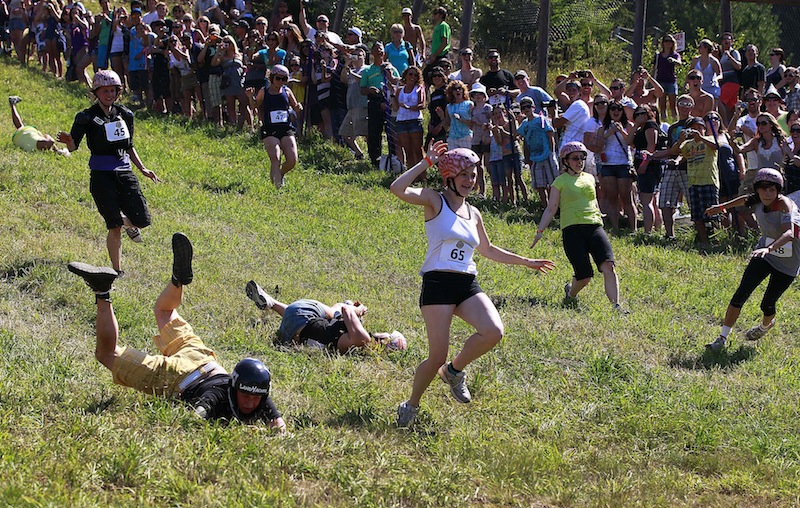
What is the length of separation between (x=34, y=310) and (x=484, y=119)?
27.4ft

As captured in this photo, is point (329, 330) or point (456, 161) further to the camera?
point (329, 330)

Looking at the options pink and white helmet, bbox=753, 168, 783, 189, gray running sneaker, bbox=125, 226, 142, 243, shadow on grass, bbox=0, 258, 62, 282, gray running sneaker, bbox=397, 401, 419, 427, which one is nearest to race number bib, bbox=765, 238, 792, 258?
pink and white helmet, bbox=753, 168, 783, 189

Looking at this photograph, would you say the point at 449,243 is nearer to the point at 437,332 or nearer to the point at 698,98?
the point at 437,332

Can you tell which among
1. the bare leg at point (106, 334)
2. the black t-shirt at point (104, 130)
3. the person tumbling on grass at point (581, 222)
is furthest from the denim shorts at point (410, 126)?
the bare leg at point (106, 334)

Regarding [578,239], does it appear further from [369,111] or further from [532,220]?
[369,111]

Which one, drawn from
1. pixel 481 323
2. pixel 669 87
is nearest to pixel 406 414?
pixel 481 323

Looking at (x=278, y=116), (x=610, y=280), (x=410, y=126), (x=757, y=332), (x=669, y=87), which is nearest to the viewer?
(x=757, y=332)

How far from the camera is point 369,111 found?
1733 cm

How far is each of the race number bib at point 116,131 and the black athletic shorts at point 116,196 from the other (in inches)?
13.6

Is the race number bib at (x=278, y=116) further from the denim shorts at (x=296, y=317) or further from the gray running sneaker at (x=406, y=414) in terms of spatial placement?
the gray running sneaker at (x=406, y=414)

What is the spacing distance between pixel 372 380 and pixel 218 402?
5.70ft

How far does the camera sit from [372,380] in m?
8.27

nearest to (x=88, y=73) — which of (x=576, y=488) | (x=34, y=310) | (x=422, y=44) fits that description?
(x=422, y=44)

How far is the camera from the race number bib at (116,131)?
10164 mm
